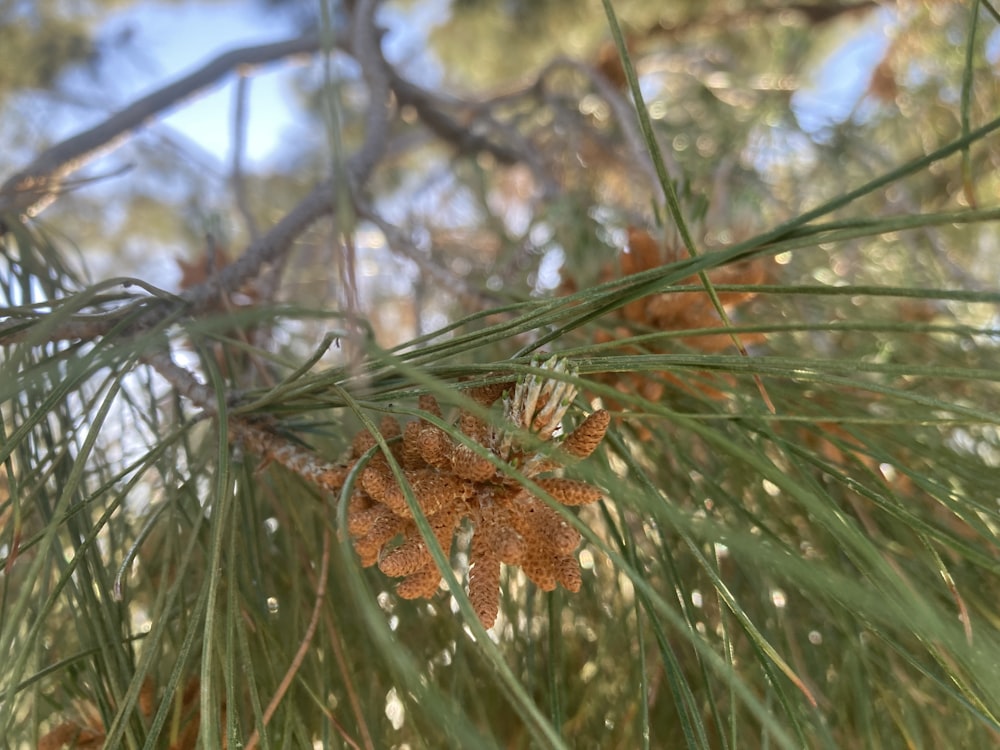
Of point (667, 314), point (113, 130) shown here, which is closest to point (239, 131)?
point (113, 130)

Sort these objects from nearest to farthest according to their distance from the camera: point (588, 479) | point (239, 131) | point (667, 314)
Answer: point (588, 479), point (667, 314), point (239, 131)

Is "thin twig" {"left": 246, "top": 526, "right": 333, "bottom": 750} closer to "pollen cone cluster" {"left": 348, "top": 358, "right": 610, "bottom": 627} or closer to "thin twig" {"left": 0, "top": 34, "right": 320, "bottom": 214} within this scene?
"pollen cone cluster" {"left": 348, "top": 358, "right": 610, "bottom": 627}

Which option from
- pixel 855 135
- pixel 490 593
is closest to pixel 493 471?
pixel 490 593

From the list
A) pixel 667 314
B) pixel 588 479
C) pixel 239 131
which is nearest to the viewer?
pixel 588 479

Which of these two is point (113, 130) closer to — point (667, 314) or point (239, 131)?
point (239, 131)

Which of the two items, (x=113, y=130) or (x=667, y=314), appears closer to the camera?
(x=667, y=314)

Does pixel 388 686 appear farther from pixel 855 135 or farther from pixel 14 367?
pixel 855 135

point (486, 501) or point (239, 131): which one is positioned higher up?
point (239, 131)
